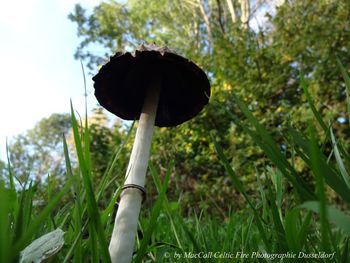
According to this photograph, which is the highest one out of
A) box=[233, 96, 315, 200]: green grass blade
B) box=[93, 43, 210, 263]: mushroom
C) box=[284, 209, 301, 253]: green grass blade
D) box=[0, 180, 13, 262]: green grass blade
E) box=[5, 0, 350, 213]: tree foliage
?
box=[5, 0, 350, 213]: tree foliage

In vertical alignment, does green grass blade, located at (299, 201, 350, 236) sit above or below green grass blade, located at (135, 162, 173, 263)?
below

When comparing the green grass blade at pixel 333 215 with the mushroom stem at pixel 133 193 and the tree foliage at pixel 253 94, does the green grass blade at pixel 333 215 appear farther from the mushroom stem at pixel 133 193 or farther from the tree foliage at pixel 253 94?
the tree foliage at pixel 253 94

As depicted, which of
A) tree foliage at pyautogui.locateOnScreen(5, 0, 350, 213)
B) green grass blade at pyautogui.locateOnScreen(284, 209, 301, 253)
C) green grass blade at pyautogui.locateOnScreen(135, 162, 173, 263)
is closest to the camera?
green grass blade at pyautogui.locateOnScreen(284, 209, 301, 253)

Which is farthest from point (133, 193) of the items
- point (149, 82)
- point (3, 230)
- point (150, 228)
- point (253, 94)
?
point (253, 94)

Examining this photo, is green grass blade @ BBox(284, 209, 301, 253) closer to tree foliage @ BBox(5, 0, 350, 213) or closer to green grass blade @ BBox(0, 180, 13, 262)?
green grass blade @ BBox(0, 180, 13, 262)

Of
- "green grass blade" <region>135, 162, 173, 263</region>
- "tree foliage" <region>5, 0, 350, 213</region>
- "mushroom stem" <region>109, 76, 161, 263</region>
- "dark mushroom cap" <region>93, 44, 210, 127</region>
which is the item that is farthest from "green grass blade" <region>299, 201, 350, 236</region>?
"tree foliage" <region>5, 0, 350, 213</region>

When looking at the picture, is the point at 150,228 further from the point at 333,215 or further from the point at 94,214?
the point at 333,215
